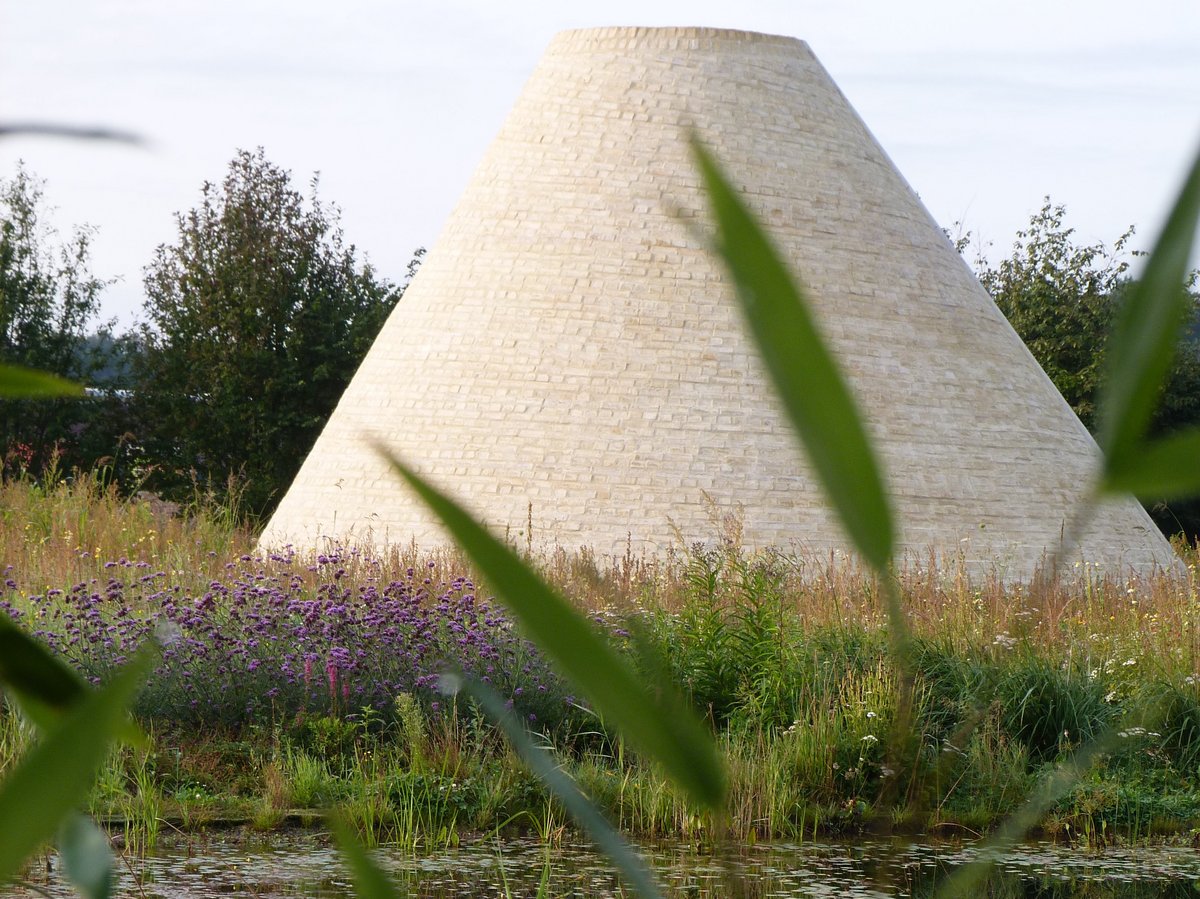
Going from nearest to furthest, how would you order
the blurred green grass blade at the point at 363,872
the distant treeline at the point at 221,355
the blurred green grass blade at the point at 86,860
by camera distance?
the blurred green grass blade at the point at 363,872 → the blurred green grass blade at the point at 86,860 → the distant treeline at the point at 221,355

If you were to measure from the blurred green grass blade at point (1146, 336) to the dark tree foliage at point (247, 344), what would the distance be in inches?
664

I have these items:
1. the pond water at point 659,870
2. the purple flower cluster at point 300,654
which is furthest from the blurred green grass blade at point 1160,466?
the purple flower cluster at point 300,654

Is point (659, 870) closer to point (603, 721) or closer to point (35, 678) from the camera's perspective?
point (603, 721)

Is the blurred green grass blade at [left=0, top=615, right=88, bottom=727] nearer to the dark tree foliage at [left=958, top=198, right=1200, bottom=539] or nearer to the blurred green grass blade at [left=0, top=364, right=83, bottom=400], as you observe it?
the blurred green grass blade at [left=0, top=364, right=83, bottom=400]

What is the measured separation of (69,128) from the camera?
563 millimetres

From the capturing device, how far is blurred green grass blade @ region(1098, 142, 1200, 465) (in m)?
0.40

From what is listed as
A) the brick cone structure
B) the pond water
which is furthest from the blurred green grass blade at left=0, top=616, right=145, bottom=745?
the brick cone structure

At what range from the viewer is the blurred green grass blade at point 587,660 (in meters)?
0.43

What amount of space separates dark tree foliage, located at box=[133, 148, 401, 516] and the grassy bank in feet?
32.6

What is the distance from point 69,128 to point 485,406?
1136 centimetres

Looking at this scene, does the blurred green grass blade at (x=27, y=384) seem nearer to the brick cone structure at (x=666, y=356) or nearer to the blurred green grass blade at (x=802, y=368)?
the blurred green grass blade at (x=802, y=368)

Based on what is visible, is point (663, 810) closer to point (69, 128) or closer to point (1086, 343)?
point (69, 128)

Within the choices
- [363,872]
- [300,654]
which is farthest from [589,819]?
[300,654]

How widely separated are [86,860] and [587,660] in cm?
37
